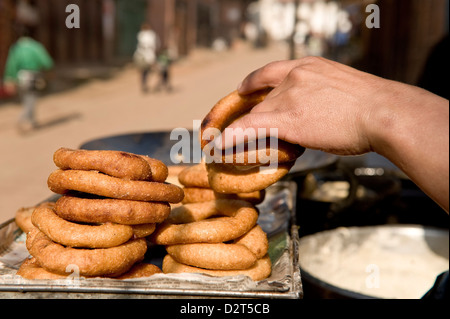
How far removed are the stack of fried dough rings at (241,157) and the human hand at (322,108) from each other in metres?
0.13

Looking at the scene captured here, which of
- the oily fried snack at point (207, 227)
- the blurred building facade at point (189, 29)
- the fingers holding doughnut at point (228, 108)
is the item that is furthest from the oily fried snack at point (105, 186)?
the blurred building facade at point (189, 29)

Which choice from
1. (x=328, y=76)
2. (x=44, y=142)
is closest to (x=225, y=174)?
(x=328, y=76)

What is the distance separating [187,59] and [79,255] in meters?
28.4

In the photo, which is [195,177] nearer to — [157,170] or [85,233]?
[157,170]

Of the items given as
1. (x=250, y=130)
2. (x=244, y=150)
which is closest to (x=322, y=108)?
(x=250, y=130)

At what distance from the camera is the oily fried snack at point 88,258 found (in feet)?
5.55

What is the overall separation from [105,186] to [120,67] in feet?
69.5

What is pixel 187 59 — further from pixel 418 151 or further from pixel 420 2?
pixel 418 151

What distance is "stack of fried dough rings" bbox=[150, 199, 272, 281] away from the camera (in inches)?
74.5

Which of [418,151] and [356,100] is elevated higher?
[356,100]

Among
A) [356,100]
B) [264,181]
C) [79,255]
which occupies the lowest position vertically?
[79,255]

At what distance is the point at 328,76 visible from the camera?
1.60 meters

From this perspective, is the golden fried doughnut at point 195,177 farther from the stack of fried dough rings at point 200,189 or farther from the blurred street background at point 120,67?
the blurred street background at point 120,67

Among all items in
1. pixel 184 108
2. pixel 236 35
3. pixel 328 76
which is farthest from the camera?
pixel 236 35
